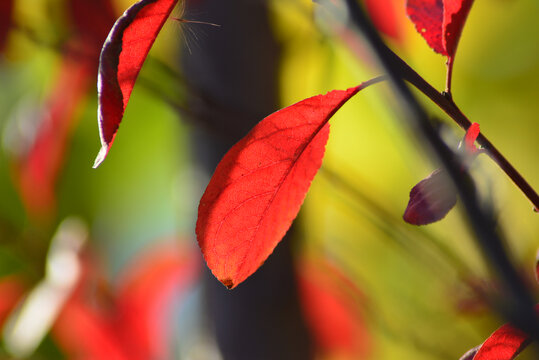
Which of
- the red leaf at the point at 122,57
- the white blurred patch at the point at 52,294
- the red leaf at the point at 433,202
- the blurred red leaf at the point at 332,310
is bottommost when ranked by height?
the blurred red leaf at the point at 332,310

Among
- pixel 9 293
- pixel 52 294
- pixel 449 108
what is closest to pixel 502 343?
pixel 449 108

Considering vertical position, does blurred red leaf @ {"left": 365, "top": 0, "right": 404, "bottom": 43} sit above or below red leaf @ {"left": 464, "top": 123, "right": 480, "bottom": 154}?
below

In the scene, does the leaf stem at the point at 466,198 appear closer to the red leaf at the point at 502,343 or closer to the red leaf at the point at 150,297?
the red leaf at the point at 502,343

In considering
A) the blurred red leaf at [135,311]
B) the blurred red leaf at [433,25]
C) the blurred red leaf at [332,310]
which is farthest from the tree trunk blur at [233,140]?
the blurred red leaf at [433,25]

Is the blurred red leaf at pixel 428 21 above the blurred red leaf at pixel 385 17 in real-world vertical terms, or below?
above

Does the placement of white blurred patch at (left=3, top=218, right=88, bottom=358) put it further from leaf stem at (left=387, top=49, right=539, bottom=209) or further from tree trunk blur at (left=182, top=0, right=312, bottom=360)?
leaf stem at (left=387, top=49, right=539, bottom=209)

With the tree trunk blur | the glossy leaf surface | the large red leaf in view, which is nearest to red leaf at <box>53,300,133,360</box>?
the tree trunk blur

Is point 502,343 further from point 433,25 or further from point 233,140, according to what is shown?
point 233,140
